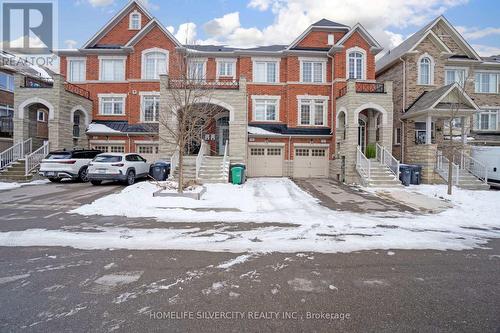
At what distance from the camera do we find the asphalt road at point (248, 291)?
299 centimetres

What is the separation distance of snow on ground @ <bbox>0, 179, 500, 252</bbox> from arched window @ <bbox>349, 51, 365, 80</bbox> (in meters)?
12.9

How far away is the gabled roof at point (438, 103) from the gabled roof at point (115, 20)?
22.1 meters

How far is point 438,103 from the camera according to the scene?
54.6 feet

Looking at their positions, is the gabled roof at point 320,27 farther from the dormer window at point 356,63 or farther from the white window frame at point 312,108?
the white window frame at point 312,108

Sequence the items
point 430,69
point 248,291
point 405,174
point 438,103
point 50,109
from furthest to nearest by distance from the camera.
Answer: point 430,69 → point 50,109 → point 438,103 → point 405,174 → point 248,291

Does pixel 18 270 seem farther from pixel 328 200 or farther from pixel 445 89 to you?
pixel 445 89

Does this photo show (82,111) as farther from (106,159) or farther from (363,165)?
(363,165)

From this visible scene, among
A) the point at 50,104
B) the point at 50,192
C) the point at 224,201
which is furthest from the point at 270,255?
the point at 50,104

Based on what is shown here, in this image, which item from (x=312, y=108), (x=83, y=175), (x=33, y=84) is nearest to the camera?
(x=83, y=175)

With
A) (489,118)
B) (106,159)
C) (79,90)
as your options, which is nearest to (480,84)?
(489,118)

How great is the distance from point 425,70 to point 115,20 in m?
25.0

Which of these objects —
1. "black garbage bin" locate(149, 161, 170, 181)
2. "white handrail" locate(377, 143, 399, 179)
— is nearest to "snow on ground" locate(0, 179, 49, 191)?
"black garbage bin" locate(149, 161, 170, 181)

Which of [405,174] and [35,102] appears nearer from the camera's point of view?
[405,174]

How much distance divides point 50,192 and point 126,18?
702 inches
